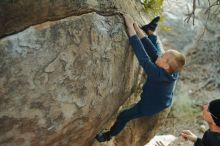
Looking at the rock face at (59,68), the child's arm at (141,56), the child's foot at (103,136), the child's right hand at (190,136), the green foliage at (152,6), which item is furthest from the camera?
the green foliage at (152,6)

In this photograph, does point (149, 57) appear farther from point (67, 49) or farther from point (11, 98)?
point (11, 98)

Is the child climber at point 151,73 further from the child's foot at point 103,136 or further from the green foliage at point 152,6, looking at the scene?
the green foliage at point 152,6

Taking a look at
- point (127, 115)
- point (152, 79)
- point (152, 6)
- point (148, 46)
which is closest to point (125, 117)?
point (127, 115)

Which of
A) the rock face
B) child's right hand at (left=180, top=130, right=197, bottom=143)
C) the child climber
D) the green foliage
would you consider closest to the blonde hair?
the child climber

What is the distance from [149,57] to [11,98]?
166 cm

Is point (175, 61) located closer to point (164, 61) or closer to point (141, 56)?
point (164, 61)

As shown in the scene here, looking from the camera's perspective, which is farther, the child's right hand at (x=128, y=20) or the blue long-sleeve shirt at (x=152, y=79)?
the child's right hand at (x=128, y=20)

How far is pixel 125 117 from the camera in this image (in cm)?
527

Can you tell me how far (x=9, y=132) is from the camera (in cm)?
422

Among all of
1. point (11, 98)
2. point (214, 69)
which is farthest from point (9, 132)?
point (214, 69)

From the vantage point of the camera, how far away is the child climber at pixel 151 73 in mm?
4738

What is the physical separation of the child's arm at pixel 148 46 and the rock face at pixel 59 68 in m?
0.18

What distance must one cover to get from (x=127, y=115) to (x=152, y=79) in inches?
26.2

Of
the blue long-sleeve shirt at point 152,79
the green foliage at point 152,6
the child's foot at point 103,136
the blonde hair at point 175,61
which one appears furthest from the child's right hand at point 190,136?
Answer: the green foliage at point 152,6
